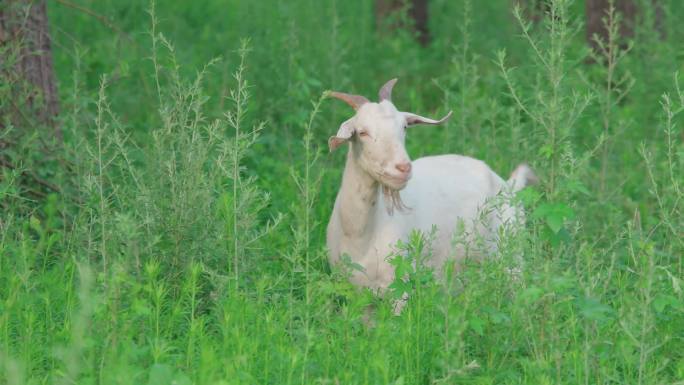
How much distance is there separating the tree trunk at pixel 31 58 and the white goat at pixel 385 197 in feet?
6.65

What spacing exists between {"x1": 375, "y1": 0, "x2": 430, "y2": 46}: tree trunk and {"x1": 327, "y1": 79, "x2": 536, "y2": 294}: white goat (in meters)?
6.15

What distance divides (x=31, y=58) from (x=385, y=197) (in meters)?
2.63

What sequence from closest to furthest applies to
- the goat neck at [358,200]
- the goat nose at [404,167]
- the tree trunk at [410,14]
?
the goat nose at [404,167], the goat neck at [358,200], the tree trunk at [410,14]

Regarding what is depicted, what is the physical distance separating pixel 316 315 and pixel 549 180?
1.29 metres

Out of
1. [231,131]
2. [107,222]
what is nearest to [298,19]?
[231,131]

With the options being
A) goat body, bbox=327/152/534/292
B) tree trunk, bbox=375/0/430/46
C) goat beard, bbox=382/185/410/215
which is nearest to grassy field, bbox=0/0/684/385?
goat body, bbox=327/152/534/292

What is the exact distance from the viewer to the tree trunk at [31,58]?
664 cm

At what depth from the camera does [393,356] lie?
4.86 m

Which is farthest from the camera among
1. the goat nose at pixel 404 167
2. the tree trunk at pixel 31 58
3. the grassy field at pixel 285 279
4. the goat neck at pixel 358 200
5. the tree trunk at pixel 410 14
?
the tree trunk at pixel 410 14

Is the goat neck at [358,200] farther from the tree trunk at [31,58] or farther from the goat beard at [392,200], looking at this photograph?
the tree trunk at [31,58]

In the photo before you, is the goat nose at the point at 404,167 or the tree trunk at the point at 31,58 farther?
the tree trunk at the point at 31,58

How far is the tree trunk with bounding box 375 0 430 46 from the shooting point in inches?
501

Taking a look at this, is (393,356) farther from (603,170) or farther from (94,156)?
(603,170)

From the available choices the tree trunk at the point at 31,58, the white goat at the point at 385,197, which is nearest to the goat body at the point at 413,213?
the white goat at the point at 385,197
